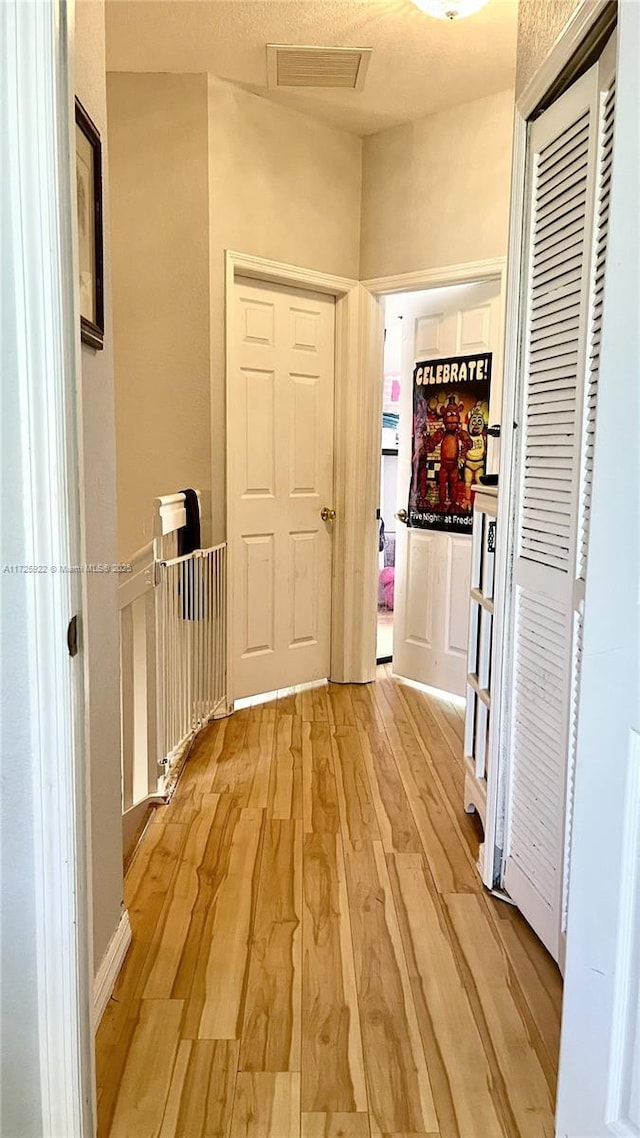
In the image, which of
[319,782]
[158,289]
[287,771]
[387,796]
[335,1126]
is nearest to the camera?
[335,1126]

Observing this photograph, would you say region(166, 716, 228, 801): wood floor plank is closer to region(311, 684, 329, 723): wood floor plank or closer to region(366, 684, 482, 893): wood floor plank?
region(311, 684, 329, 723): wood floor plank

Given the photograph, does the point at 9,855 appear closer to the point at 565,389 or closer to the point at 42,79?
the point at 42,79

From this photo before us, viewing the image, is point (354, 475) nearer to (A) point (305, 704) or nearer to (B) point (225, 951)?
(A) point (305, 704)

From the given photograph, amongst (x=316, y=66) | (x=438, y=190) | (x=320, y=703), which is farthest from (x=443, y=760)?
(x=316, y=66)

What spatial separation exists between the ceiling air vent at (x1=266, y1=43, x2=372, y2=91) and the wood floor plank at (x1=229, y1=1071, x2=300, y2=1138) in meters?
3.46

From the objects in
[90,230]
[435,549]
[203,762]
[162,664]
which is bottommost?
[203,762]

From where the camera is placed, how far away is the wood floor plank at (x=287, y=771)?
2.70 metres

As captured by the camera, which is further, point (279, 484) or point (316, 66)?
point (279, 484)

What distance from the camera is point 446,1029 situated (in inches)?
64.2

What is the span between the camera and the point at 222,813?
266 centimetres

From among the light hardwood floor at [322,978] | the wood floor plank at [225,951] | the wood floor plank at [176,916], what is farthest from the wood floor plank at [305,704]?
the wood floor plank at [225,951]

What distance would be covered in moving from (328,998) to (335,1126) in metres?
0.35

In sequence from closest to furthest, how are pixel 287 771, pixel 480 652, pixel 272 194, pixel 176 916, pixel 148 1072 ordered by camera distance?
pixel 148 1072 → pixel 176 916 → pixel 480 652 → pixel 287 771 → pixel 272 194

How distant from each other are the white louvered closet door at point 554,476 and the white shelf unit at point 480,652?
1.07 ft
